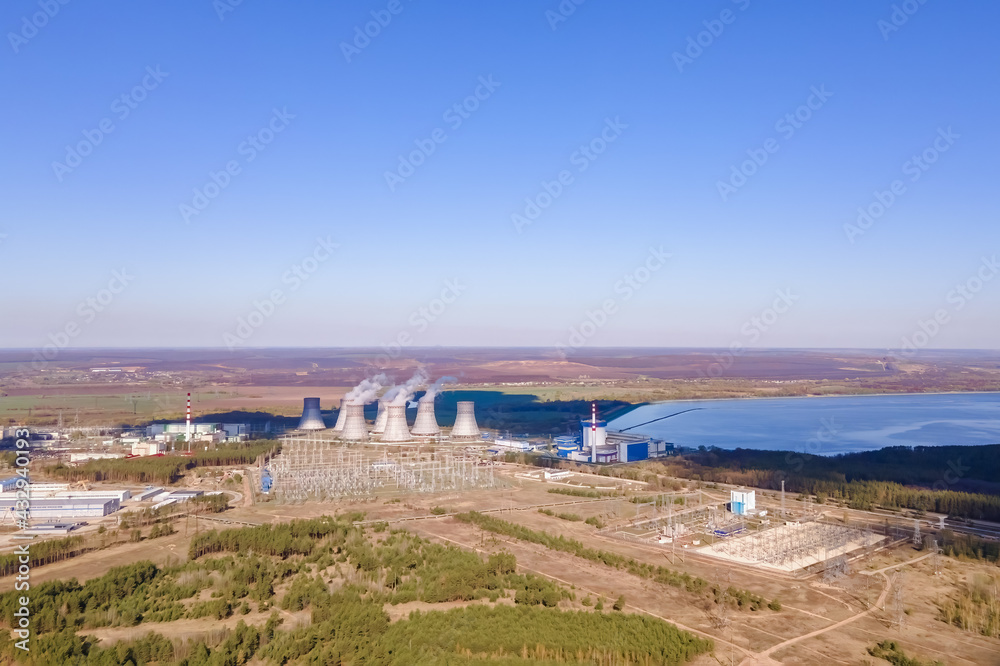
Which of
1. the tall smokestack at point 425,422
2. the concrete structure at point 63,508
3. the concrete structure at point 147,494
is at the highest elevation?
the tall smokestack at point 425,422

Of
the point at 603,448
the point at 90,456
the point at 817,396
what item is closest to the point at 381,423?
the point at 603,448

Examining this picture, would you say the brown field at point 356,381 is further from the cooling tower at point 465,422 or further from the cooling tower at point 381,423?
the cooling tower at point 465,422

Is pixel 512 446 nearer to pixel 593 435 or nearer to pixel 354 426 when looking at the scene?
pixel 593 435

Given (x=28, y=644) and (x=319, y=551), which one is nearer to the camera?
(x=28, y=644)

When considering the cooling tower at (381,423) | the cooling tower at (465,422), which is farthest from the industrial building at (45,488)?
the cooling tower at (465,422)

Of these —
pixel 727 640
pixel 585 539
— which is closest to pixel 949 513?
pixel 585 539

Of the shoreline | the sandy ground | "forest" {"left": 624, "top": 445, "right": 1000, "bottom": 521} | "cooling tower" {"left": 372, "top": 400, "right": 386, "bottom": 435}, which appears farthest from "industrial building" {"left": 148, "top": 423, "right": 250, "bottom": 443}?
the shoreline

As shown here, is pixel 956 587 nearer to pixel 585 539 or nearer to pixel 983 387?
pixel 585 539
